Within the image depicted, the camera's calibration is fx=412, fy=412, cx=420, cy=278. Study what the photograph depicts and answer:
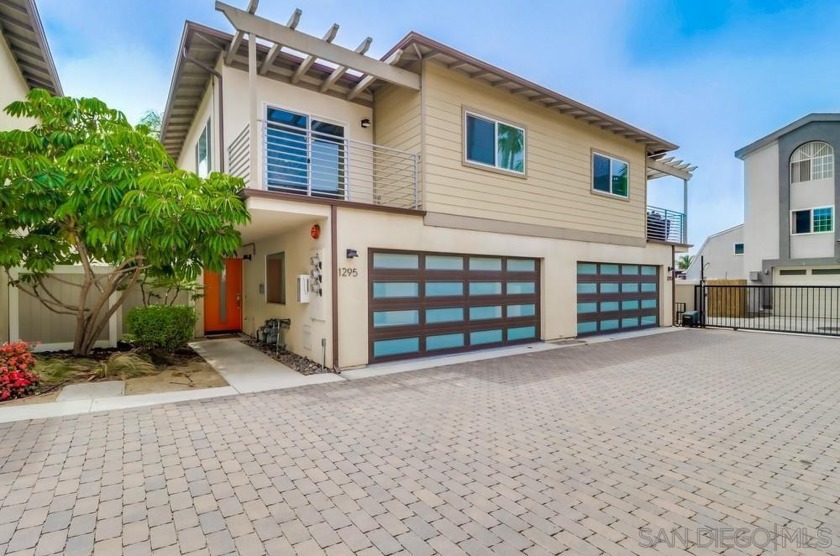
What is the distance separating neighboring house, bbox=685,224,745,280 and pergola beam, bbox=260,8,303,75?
26.3 m

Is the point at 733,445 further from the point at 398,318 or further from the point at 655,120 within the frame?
the point at 655,120

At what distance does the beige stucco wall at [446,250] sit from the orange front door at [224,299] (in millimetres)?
6307

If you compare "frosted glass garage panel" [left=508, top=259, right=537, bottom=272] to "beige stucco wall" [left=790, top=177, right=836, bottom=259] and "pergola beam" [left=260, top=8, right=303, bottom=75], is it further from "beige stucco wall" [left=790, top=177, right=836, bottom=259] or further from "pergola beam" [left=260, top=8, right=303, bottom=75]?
"beige stucco wall" [left=790, top=177, right=836, bottom=259]

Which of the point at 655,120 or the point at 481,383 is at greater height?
the point at 655,120

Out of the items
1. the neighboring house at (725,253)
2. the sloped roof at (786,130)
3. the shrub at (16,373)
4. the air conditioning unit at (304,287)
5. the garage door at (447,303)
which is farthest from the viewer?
the neighboring house at (725,253)

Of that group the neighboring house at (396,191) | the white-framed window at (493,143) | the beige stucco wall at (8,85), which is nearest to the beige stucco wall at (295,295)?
the neighboring house at (396,191)

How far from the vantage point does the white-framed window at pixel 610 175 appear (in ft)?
40.9

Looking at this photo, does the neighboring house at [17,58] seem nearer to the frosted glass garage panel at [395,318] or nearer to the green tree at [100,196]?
the green tree at [100,196]

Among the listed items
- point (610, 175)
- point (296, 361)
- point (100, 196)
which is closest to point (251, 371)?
point (296, 361)

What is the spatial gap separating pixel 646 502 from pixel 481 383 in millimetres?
3736

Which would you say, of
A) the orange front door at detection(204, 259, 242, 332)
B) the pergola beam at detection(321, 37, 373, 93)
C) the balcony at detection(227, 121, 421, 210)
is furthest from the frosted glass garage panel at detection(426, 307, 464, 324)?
the orange front door at detection(204, 259, 242, 332)

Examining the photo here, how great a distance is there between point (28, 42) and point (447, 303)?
35.6 ft

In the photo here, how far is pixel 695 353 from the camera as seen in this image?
9805 millimetres

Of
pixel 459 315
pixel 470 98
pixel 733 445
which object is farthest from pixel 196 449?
pixel 470 98
